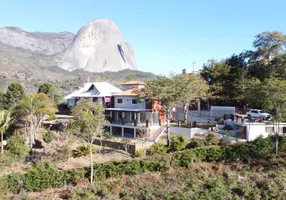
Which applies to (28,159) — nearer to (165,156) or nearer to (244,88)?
(165,156)

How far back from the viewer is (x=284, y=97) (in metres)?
24.5

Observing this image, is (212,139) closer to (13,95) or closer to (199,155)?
(199,155)

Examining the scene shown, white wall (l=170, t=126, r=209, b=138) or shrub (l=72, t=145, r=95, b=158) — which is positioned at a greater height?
white wall (l=170, t=126, r=209, b=138)

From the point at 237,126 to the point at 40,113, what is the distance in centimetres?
2087

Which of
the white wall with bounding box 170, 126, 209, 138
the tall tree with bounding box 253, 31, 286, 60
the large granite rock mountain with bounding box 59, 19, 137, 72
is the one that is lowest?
the white wall with bounding box 170, 126, 209, 138

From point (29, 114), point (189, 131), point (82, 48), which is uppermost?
point (82, 48)

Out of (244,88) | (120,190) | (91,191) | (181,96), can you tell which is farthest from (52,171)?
(244,88)

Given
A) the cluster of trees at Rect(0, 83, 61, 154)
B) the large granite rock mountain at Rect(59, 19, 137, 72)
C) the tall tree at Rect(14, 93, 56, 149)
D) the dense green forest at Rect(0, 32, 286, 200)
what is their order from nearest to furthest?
the dense green forest at Rect(0, 32, 286, 200) → the cluster of trees at Rect(0, 83, 61, 154) → the tall tree at Rect(14, 93, 56, 149) → the large granite rock mountain at Rect(59, 19, 137, 72)

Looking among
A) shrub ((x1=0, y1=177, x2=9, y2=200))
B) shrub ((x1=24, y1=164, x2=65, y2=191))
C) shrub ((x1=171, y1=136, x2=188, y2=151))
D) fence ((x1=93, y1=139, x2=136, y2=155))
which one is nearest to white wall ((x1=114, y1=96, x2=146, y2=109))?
fence ((x1=93, y1=139, x2=136, y2=155))

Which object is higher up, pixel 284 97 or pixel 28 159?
pixel 284 97

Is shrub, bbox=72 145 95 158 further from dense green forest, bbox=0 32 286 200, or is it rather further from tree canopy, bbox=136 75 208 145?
tree canopy, bbox=136 75 208 145

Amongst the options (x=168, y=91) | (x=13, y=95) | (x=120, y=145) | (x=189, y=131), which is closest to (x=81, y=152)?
(x=120, y=145)

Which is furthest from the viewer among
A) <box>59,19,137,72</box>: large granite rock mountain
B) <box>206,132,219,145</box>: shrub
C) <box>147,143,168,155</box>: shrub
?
<box>59,19,137,72</box>: large granite rock mountain

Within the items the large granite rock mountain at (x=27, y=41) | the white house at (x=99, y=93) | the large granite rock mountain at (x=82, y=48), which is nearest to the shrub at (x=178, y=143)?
the white house at (x=99, y=93)
